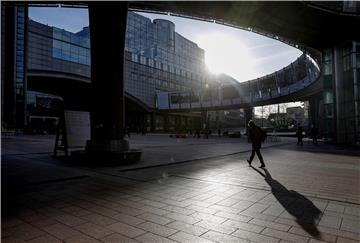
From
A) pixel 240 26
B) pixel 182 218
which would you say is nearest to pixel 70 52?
pixel 240 26

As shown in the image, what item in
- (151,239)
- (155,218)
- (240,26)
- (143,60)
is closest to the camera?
(151,239)

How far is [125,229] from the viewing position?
3729mm

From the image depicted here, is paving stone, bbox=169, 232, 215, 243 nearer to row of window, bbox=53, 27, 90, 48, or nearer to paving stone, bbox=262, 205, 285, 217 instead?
paving stone, bbox=262, 205, 285, 217

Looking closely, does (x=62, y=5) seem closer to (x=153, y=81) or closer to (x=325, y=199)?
(x=325, y=199)

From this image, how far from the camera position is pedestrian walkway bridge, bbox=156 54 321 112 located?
36344mm

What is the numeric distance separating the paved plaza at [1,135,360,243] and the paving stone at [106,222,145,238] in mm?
14

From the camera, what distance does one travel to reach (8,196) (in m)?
5.25

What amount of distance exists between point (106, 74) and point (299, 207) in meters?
8.12

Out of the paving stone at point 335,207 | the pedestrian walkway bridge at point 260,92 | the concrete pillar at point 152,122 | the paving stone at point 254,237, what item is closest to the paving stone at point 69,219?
the paving stone at point 254,237

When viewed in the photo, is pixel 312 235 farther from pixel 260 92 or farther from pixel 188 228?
pixel 260 92

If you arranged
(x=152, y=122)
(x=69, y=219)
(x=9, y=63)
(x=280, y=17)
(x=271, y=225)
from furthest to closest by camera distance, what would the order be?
(x=152, y=122) < (x=9, y=63) < (x=280, y=17) < (x=69, y=219) < (x=271, y=225)

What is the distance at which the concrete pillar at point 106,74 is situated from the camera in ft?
33.5

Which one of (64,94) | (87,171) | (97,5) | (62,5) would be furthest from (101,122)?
(64,94)

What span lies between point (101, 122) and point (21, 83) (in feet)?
176
